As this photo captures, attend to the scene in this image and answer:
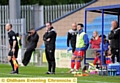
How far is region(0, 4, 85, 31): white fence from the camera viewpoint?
117 ft

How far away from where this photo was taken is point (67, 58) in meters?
27.8

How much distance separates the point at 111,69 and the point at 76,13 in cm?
1444

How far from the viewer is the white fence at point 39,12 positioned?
35688 millimetres

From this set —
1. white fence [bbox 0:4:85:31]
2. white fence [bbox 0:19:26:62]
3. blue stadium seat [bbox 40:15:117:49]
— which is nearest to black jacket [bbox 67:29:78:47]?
blue stadium seat [bbox 40:15:117:49]

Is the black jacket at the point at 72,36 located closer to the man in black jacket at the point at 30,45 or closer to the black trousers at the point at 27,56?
the man in black jacket at the point at 30,45

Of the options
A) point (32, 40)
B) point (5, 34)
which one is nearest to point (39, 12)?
point (5, 34)

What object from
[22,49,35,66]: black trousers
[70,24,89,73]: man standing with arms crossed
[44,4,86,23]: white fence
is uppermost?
[44,4,86,23]: white fence

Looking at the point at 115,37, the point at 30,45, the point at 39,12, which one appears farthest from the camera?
the point at 39,12

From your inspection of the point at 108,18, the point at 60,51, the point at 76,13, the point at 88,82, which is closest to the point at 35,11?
the point at 76,13

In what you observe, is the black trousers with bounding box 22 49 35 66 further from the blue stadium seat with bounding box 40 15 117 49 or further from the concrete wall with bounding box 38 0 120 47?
the concrete wall with bounding box 38 0 120 47

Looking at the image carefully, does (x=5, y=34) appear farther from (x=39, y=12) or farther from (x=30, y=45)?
(x=30, y=45)

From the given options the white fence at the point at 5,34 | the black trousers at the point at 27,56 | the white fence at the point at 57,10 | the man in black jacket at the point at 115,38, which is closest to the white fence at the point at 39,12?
the white fence at the point at 57,10

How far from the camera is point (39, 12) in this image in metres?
36.3

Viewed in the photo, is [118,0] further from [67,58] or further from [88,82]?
[88,82]
